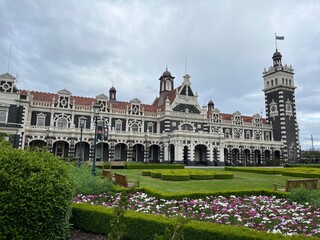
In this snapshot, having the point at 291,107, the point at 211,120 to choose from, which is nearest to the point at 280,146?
the point at 291,107

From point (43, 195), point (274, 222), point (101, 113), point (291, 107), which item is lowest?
point (274, 222)

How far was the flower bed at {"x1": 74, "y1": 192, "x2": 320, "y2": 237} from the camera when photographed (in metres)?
8.79

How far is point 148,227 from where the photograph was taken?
7.70 metres

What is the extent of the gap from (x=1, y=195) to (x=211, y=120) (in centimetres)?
5991

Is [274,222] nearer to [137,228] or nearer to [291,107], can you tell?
[137,228]

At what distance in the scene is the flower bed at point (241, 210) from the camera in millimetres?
8793

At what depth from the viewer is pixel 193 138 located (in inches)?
1919

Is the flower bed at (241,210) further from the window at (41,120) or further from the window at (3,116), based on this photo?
the window at (41,120)

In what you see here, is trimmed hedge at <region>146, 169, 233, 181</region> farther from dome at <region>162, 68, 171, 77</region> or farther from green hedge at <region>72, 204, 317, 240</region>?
dome at <region>162, 68, 171, 77</region>

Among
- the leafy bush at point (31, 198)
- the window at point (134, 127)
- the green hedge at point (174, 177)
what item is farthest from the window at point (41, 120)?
the leafy bush at point (31, 198)

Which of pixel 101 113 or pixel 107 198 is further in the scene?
pixel 101 113

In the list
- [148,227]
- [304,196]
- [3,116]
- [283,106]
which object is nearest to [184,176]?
[304,196]

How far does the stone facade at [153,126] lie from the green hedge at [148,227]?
26.9 m

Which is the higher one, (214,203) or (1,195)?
(1,195)
